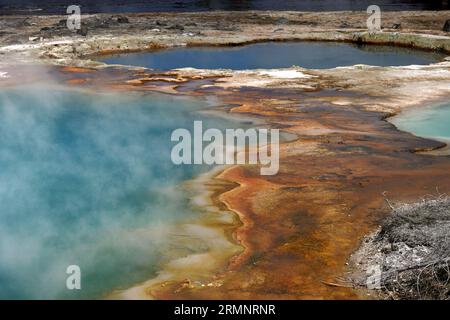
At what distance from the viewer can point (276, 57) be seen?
19875 millimetres

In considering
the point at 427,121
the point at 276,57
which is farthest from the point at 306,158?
the point at 276,57

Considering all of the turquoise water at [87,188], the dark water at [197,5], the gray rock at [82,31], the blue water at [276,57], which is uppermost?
the dark water at [197,5]

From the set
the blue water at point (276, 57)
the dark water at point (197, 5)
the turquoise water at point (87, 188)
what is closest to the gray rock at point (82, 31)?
the blue water at point (276, 57)

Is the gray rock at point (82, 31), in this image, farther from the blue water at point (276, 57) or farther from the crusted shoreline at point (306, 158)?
the blue water at point (276, 57)

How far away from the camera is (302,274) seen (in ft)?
17.4

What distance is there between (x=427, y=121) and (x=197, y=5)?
32723 millimetres

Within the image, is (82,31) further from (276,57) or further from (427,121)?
(427,121)

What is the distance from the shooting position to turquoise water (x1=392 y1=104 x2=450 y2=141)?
10148 millimetres

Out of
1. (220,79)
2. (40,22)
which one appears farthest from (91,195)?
(40,22)

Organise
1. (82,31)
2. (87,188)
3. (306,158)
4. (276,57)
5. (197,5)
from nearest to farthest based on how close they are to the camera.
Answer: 1. (87,188)
2. (306,158)
3. (276,57)
4. (82,31)
5. (197,5)

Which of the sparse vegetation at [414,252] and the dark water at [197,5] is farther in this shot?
the dark water at [197,5]

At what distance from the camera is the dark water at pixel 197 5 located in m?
38.1

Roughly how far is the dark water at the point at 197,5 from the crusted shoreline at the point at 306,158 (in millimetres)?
17047

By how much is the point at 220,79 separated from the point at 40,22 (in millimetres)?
17402
